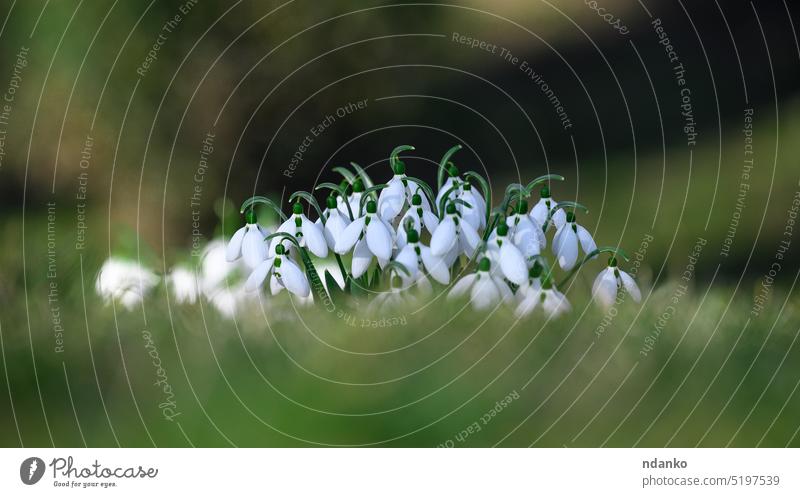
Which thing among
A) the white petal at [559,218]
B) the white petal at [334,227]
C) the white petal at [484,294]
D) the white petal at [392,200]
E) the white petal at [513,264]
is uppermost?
the white petal at [392,200]

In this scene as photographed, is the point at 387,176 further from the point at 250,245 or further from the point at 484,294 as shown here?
the point at 484,294

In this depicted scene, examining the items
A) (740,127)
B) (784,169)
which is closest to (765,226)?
(784,169)

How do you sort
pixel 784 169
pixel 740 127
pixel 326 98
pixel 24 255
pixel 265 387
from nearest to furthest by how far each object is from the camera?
pixel 265 387, pixel 24 255, pixel 784 169, pixel 326 98, pixel 740 127

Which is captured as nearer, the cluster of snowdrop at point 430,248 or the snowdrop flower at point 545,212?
the cluster of snowdrop at point 430,248

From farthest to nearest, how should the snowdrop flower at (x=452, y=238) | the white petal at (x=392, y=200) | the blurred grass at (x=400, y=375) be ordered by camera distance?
1. the white petal at (x=392, y=200)
2. the snowdrop flower at (x=452, y=238)
3. the blurred grass at (x=400, y=375)

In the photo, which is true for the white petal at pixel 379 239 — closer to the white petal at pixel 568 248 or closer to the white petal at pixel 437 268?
the white petal at pixel 437 268

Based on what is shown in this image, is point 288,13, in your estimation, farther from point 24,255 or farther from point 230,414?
point 230,414
